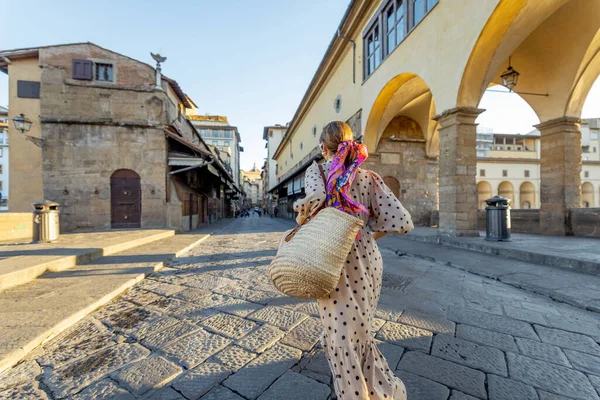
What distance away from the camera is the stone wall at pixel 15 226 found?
7684 mm

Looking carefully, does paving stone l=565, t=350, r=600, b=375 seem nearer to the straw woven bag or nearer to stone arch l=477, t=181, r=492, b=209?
the straw woven bag

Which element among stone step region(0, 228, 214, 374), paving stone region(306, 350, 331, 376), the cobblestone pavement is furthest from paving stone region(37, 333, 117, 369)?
paving stone region(306, 350, 331, 376)

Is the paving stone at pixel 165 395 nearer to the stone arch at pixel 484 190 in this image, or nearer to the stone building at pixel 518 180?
the stone building at pixel 518 180

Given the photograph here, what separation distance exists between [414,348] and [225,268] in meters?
3.66

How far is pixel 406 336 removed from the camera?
2.22 metres

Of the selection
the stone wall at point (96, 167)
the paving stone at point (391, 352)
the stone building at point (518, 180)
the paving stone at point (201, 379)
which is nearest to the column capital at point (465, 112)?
the paving stone at point (391, 352)

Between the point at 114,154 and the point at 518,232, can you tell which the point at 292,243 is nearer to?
the point at 518,232

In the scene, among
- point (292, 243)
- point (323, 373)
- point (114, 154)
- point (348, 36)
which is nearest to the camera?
point (292, 243)

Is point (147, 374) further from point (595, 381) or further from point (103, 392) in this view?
point (595, 381)

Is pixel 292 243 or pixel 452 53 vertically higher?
pixel 452 53

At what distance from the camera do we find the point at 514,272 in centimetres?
412

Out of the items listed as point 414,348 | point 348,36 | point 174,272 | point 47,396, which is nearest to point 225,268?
point 174,272

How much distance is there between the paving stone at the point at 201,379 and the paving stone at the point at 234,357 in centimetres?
5

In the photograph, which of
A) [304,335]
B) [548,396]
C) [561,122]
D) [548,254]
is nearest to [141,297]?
[304,335]
